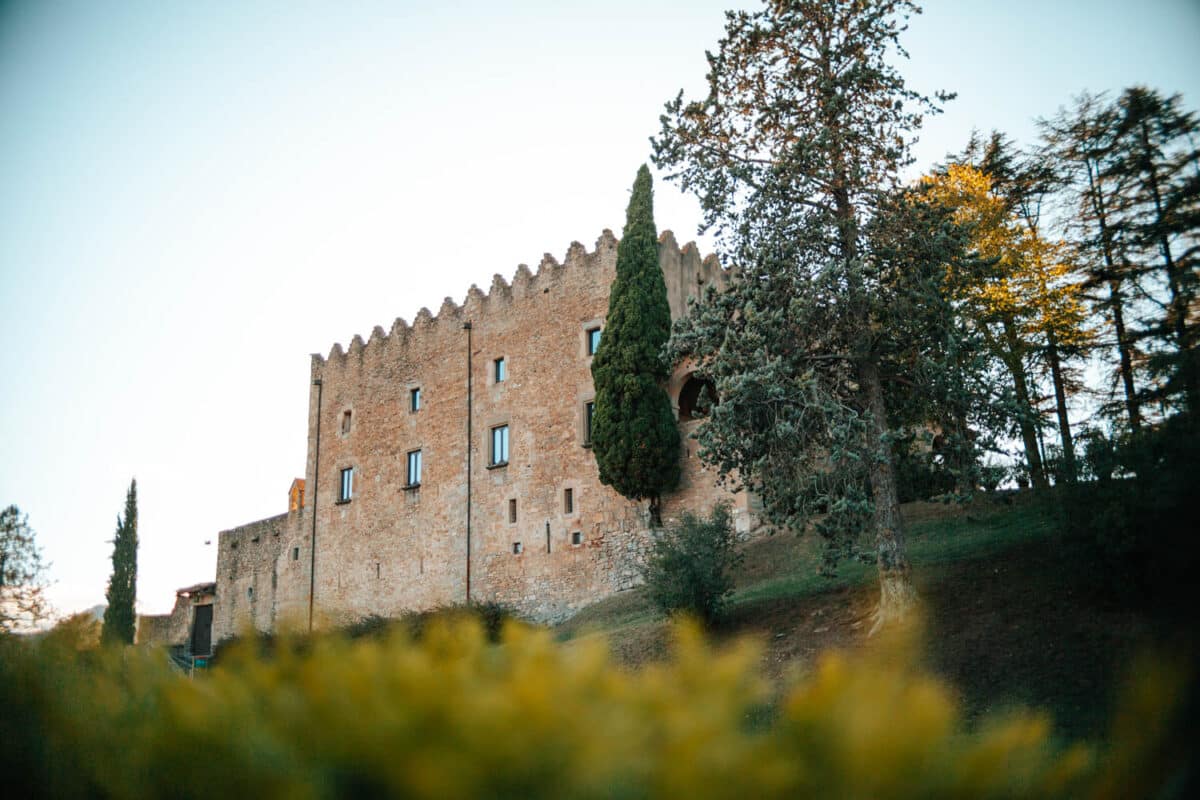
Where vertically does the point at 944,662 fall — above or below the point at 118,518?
below

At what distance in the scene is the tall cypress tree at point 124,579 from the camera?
115ft

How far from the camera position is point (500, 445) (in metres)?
24.5

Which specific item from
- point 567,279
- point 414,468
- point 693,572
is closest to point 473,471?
point 414,468

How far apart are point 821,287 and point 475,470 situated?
48.1 ft

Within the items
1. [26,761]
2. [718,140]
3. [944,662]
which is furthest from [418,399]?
[26,761]

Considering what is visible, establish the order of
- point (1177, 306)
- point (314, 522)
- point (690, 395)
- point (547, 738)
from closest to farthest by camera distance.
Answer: point (547, 738) < point (1177, 306) < point (690, 395) < point (314, 522)

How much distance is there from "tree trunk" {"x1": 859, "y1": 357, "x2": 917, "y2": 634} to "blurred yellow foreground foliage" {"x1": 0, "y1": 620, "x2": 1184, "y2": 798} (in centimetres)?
894

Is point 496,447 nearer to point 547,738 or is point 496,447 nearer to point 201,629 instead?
point 201,629

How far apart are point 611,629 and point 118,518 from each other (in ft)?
97.4

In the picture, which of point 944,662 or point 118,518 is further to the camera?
point 118,518

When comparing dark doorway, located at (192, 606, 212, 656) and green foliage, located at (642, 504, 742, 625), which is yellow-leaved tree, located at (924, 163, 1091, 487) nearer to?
green foliage, located at (642, 504, 742, 625)

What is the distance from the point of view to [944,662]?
962 cm

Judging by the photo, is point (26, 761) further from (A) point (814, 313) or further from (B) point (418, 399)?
(B) point (418, 399)

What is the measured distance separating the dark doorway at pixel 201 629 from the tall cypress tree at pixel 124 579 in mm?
2351
